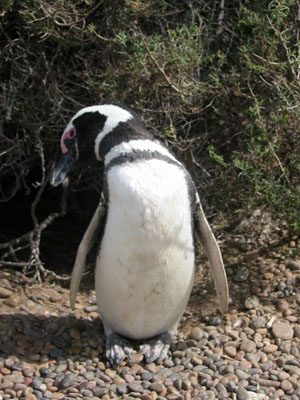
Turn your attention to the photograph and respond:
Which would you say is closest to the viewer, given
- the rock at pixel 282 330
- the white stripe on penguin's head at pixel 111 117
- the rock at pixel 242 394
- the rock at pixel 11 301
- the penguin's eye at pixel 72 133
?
the rock at pixel 242 394

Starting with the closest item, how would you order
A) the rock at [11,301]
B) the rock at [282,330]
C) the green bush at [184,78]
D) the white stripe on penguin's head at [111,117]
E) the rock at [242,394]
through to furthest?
the rock at [242,394] → the white stripe on penguin's head at [111,117] → the rock at [282,330] → the green bush at [184,78] → the rock at [11,301]

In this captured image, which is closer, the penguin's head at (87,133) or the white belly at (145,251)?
the white belly at (145,251)

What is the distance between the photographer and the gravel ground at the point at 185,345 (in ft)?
8.28

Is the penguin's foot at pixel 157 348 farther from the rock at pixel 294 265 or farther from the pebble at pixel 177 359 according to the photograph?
the rock at pixel 294 265

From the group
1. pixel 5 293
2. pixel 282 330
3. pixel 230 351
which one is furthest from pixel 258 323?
pixel 5 293

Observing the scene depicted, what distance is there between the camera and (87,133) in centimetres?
276

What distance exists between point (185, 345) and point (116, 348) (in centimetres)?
35

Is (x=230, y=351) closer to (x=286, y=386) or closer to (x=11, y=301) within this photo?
(x=286, y=386)

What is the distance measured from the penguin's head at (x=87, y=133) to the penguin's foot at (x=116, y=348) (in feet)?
2.55

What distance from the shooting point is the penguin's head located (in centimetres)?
268

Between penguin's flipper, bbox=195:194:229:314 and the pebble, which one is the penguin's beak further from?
the pebble

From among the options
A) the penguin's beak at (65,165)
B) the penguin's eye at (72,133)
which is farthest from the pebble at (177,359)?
the penguin's eye at (72,133)

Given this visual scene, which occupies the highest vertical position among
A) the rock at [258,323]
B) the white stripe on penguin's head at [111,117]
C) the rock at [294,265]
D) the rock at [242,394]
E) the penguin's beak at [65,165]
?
the white stripe on penguin's head at [111,117]

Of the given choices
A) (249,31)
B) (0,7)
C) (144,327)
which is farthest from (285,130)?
(0,7)
